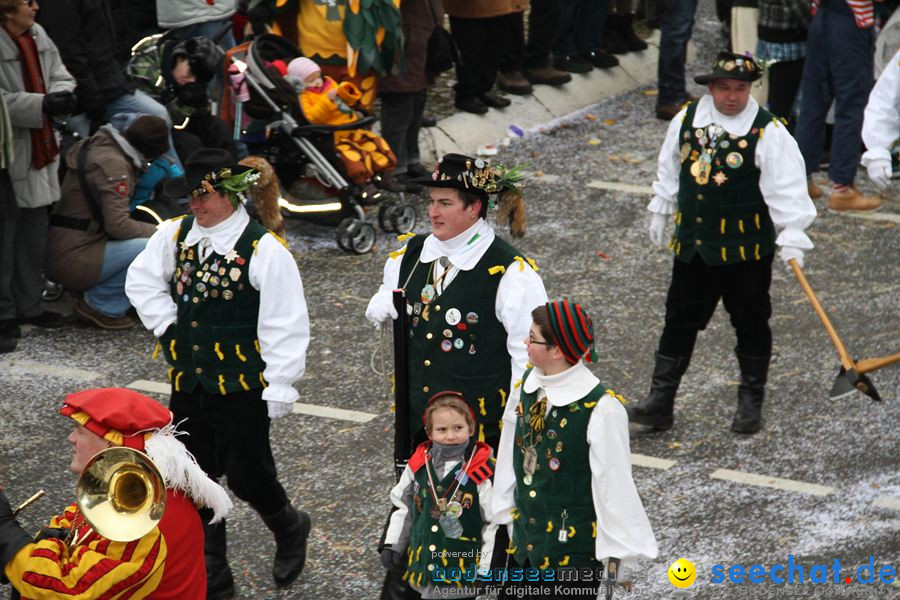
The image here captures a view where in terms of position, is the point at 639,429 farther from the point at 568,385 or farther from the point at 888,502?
the point at 568,385

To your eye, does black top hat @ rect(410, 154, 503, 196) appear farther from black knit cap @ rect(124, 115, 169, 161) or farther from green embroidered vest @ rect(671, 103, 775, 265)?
black knit cap @ rect(124, 115, 169, 161)

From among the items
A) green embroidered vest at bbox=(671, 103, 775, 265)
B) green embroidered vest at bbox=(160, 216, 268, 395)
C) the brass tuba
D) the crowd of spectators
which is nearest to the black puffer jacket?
the crowd of spectators

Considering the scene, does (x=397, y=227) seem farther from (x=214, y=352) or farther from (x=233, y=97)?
(x=214, y=352)

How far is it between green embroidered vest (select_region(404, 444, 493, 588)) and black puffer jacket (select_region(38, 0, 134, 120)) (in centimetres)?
539

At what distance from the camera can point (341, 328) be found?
29.5 feet

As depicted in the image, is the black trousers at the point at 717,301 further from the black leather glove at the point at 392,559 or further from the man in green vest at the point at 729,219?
the black leather glove at the point at 392,559

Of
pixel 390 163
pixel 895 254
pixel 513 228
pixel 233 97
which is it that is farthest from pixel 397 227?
pixel 513 228

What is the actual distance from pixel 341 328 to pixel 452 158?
344cm

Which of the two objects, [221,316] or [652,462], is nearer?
[221,316]

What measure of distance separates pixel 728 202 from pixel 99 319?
420 cm

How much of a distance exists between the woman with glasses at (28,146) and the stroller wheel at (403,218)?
2685 mm

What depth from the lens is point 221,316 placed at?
5.86 metres

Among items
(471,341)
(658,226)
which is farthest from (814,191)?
(471,341)

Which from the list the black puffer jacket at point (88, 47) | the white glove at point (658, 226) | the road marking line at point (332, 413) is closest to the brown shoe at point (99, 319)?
the black puffer jacket at point (88, 47)
